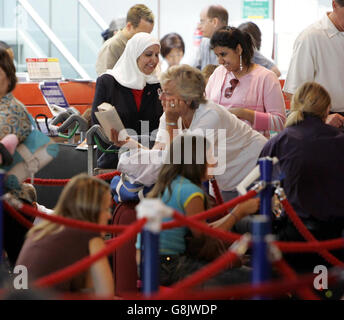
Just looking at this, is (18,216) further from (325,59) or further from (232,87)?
(325,59)

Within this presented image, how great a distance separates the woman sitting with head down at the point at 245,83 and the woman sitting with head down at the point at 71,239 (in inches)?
63.1

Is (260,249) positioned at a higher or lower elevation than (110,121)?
lower

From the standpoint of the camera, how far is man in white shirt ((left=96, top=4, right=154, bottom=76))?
642cm

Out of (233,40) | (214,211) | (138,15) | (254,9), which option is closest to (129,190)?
(214,211)

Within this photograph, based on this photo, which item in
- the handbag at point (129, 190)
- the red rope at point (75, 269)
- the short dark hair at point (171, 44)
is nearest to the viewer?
the red rope at point (75, 269)

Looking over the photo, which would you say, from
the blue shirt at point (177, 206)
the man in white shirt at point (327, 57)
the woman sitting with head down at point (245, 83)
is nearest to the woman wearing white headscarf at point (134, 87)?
the woman sitting with head down at point (245, 83)

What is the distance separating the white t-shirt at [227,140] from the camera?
4230 mm

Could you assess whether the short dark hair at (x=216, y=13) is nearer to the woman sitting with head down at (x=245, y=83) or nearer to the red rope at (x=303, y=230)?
the woman sitting with head down at (x=245, y=83)

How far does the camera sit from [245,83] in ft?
15.8

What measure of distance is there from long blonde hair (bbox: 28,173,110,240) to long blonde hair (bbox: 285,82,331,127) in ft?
4.34

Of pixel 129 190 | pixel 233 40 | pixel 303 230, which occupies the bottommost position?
pixel 303 230

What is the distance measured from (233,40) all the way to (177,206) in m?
1.45

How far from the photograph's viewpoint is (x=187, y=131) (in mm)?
4223
